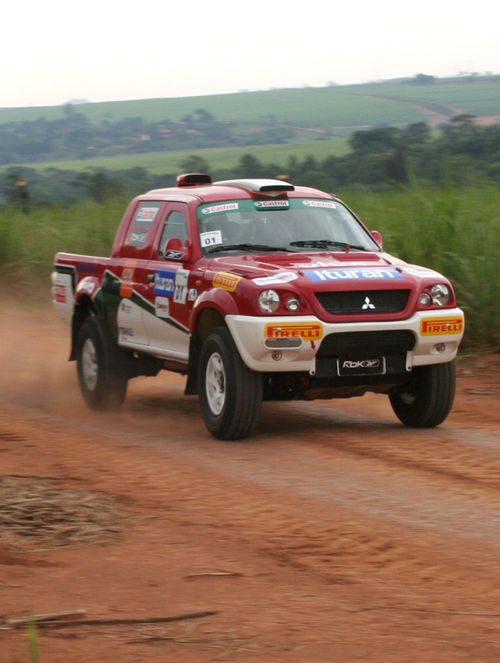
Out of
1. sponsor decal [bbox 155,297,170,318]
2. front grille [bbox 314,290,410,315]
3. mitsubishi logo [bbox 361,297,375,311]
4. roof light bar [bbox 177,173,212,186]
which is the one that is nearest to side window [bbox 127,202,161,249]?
roof light bar [bbox 177,173,212,186]

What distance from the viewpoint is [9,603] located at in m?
4.82

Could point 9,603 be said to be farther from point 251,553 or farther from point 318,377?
point 318,377

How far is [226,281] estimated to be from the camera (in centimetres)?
843

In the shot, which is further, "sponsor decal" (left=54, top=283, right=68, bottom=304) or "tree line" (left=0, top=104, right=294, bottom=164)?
"tree line" (left=0, top=104, right=294, bottom=164)

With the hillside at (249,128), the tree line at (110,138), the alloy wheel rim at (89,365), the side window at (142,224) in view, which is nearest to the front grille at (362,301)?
the side window at (142,224)

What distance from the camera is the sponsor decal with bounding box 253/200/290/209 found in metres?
9.41

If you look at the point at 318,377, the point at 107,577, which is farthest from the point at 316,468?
the point at 107,577

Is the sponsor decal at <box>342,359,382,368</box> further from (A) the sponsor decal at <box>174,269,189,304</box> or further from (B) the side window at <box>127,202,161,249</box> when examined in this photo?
(B) the side window at <box>127,202,161,249</box>

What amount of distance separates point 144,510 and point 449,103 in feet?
204

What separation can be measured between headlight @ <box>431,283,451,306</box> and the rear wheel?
299 centimetres

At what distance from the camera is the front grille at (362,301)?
8.27 m

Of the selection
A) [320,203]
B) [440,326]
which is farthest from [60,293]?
[440,326]

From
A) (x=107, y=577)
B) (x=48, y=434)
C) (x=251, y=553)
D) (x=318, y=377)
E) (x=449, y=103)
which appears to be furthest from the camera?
(x=449, y=103)

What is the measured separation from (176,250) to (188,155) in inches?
1729
